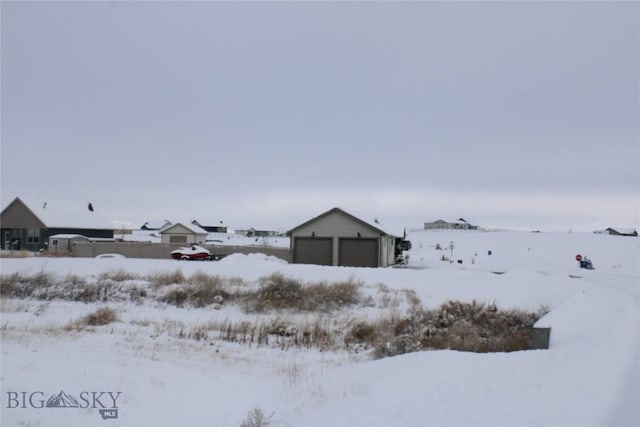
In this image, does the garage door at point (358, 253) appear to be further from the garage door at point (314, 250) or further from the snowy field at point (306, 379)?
the snowy field at point (306, 379)

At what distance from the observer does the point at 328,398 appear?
762 centimetres

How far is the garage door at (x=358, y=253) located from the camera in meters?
32.4

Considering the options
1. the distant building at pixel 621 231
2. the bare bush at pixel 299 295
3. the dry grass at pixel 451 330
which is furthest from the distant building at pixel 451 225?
the dry grass at pixel 451 330

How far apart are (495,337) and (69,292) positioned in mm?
18933

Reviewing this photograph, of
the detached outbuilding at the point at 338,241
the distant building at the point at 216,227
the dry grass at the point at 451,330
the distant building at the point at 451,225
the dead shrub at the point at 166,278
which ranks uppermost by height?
the distant building at the point at 451,225

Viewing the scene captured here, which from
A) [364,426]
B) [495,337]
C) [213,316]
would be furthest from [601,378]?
[213,316]

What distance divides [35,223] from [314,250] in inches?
1428

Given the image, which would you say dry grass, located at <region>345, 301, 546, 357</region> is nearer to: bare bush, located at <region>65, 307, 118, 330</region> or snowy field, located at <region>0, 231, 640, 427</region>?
snowy field, located at <region>0, 231, 640, 427</region>

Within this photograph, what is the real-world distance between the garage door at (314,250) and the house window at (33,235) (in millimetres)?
34455

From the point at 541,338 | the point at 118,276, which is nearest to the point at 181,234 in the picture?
the point at 118,276

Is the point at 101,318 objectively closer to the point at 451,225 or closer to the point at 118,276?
the point at 118,276

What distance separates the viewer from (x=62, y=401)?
22.2 feet

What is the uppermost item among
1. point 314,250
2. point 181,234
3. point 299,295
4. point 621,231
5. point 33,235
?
point 621,231

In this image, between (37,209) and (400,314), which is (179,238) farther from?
(400,314)
